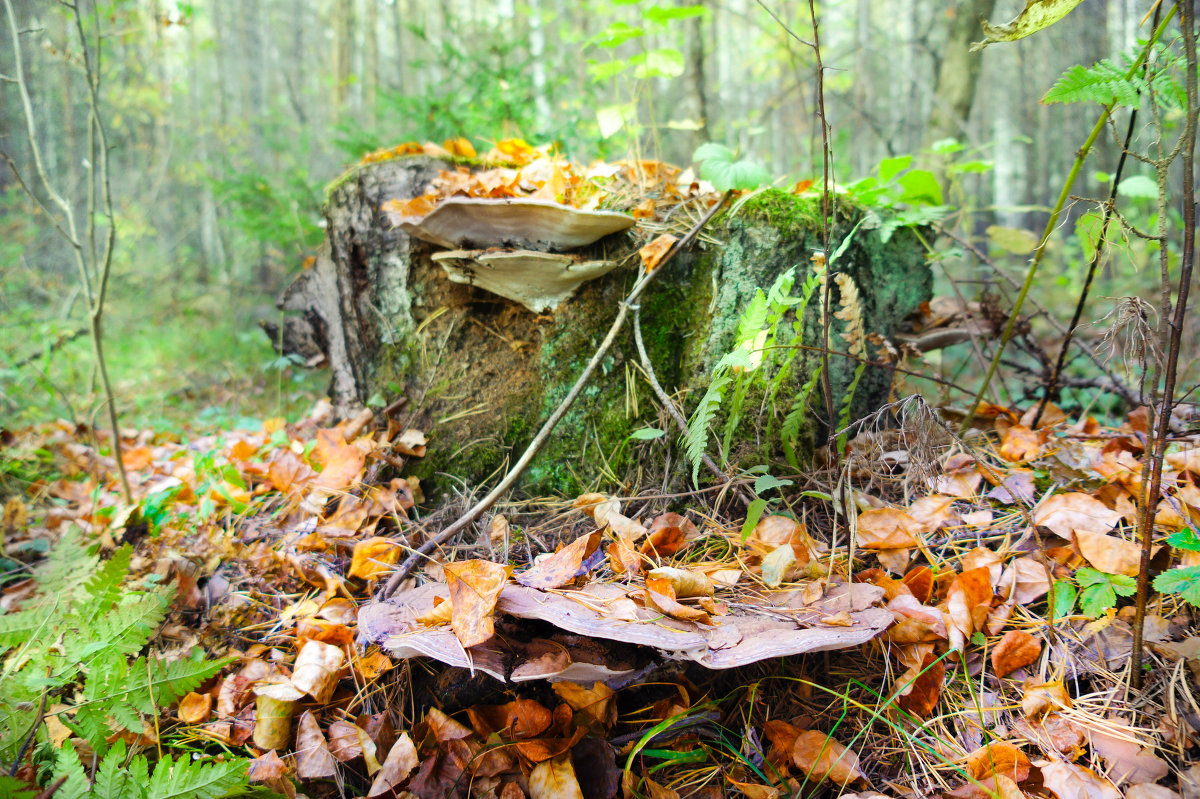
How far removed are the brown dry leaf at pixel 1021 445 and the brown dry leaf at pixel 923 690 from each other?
1.12 metres

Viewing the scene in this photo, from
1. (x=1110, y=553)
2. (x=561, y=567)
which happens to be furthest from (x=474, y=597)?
(x=1110, y=553)

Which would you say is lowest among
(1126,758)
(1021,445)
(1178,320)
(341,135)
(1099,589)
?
(1126,758)

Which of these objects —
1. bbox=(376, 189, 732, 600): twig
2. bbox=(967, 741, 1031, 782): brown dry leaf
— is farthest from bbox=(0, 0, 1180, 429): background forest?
bbox=(967, 741, 1031, 782): brown dry leaf

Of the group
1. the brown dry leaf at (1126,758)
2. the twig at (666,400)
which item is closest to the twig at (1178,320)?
the brown dry leaf at (1126,758)

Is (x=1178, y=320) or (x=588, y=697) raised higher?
(x=1178, y=320)

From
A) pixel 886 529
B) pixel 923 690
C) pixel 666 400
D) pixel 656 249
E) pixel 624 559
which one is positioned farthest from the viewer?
pixel 656 249

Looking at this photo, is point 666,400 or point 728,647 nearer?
point 728,647

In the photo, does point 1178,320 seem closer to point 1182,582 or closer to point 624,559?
point 1182,582

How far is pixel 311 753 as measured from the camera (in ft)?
4.97

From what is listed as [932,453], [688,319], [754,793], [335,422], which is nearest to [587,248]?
[688,319]

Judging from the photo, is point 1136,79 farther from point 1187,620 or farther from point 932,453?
point 1187,620

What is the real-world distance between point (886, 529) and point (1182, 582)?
→ 0.68m

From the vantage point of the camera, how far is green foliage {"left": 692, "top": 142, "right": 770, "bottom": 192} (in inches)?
83.5

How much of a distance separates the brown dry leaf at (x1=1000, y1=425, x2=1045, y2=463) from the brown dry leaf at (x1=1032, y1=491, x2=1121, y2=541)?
372 mm
